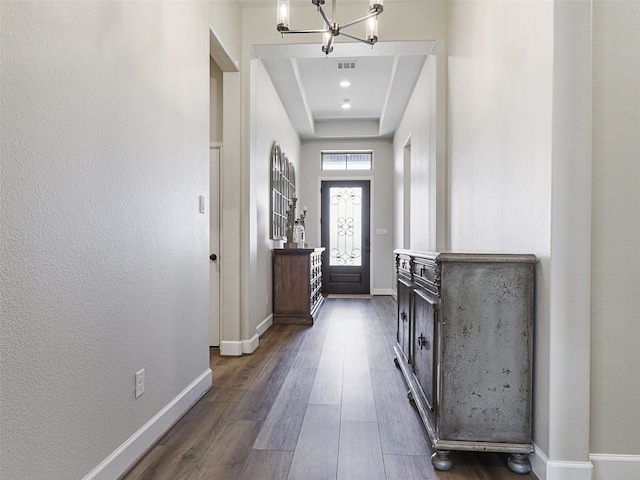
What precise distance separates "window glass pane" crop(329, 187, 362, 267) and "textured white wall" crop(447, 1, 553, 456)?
4706 mm

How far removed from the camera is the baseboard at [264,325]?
424 cm

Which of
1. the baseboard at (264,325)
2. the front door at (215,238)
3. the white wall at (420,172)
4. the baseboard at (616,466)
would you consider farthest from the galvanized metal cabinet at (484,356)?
the baseboard at (264,325)

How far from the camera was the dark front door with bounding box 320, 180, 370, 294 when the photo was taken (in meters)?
7.95

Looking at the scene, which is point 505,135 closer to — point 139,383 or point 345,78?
point 139,383

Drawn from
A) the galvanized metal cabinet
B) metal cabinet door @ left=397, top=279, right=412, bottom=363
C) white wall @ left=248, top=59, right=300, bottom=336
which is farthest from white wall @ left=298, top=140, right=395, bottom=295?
the galvanized metal cabinet

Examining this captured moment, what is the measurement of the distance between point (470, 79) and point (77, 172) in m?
2.46

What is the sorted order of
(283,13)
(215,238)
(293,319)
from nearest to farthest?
1. (283,13)
2. (215,238)
3. (293,319)

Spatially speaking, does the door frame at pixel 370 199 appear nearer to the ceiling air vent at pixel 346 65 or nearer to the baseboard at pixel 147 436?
the ceiling air vent at pixel 346 65

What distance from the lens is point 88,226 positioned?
1.48m

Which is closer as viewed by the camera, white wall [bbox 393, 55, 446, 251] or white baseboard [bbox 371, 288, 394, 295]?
white wall [bbox 393, 55, 446, 251]

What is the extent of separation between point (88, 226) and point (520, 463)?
197 centimetres

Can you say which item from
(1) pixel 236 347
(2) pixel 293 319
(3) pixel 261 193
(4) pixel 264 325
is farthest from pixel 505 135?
(2) pixel 293 319

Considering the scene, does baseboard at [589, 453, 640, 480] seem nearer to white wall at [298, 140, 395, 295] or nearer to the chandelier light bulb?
the chandelier light bulb

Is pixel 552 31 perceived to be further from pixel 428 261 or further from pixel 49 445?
pixel 49 445
